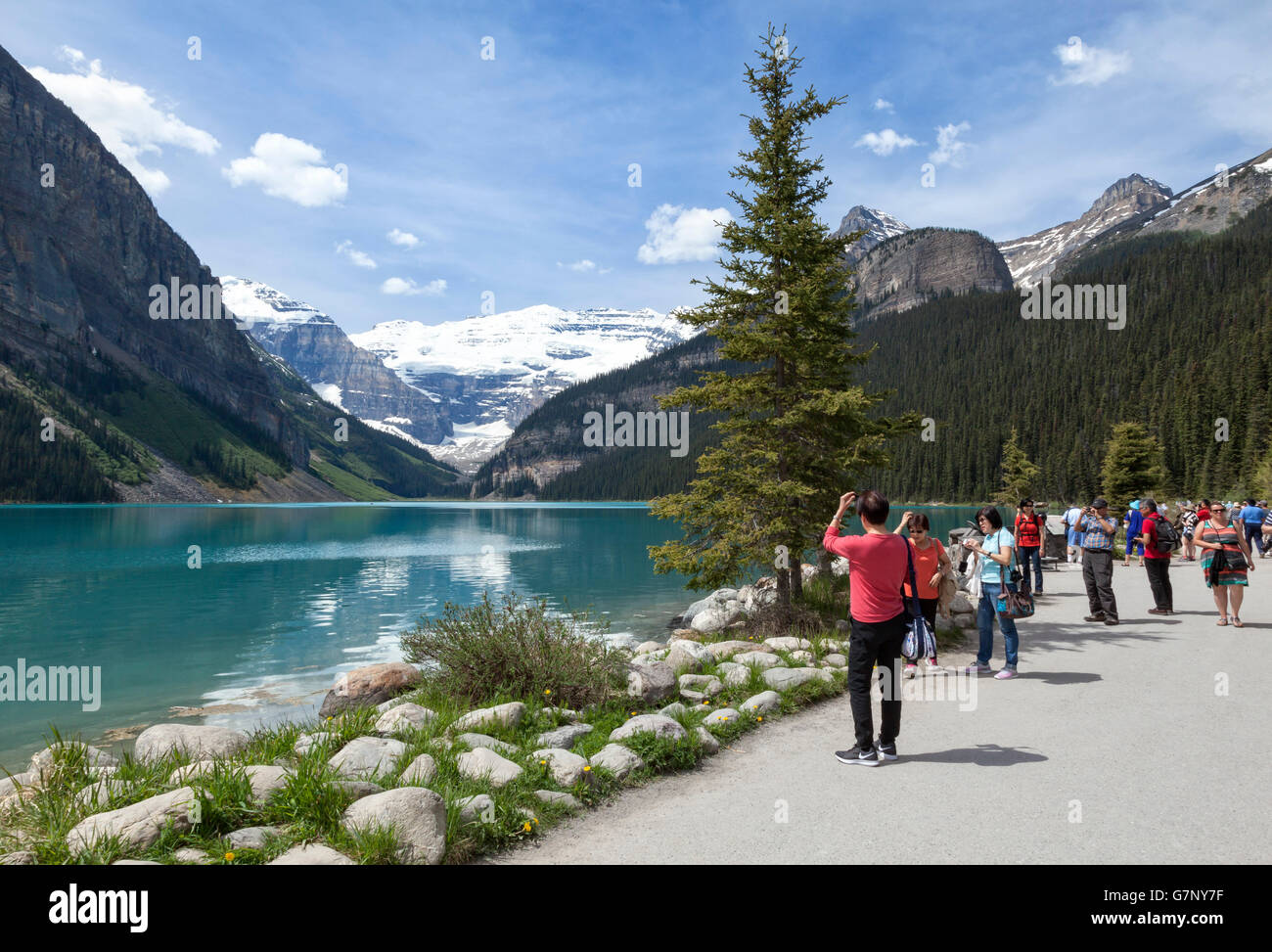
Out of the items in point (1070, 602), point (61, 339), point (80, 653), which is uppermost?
point (61, 339)

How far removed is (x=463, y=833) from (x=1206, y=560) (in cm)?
1738

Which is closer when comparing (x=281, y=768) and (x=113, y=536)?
(x=281, y=768)

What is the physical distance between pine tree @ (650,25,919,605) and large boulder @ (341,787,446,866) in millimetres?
9818

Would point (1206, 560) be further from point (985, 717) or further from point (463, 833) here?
point (463, 833)

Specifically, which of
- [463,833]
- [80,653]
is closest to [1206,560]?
[463,833]

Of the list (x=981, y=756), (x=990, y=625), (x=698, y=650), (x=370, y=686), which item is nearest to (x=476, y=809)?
(x=981, y=756)

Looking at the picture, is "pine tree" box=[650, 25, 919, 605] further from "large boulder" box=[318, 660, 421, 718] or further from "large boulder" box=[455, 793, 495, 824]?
"large boulder" box=[455, 793, 495, 824]

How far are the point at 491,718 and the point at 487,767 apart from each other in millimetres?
1505

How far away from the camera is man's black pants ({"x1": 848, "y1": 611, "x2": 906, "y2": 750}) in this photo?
6633 millimetres

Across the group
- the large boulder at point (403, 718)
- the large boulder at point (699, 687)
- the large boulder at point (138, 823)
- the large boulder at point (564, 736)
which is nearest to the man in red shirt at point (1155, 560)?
the large boulder at point (699, 687)

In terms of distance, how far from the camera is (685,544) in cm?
1477

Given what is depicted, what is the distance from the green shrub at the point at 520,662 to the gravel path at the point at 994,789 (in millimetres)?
2341
